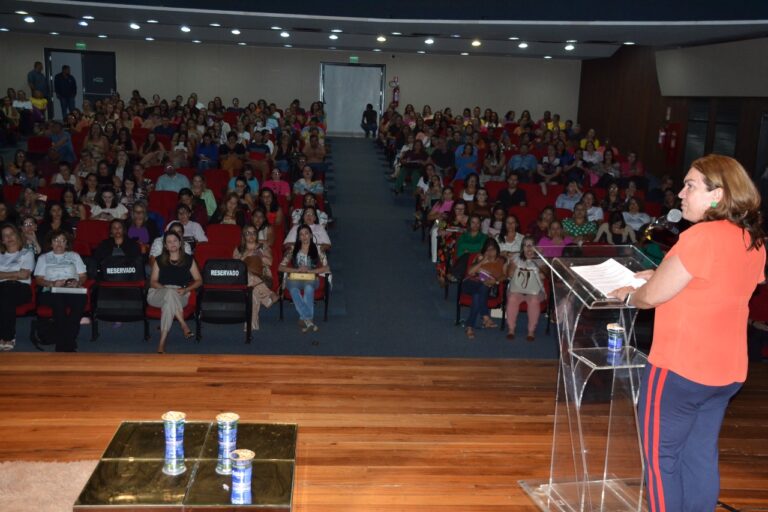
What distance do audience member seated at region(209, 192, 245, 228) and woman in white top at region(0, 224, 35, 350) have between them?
7.33 ft

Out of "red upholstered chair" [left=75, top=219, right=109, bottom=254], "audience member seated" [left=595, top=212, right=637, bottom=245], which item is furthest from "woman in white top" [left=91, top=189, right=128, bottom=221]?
"audience member seated" [left=595, top=212, right=637, bottom=245]

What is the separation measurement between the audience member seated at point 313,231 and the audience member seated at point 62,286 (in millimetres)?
2000

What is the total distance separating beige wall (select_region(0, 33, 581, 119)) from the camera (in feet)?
67.4

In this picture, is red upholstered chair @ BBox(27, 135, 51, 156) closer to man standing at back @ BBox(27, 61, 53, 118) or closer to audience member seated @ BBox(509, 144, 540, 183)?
man standing at back @ BBox(27, 61, 53, 118)

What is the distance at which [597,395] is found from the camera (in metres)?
3.12

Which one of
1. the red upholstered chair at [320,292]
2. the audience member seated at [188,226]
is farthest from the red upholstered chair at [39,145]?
the red upholstered chair at [320,292]

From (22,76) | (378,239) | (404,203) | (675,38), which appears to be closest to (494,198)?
(378,239)

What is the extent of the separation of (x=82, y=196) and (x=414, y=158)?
577 centimetres

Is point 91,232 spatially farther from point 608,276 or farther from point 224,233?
point 608,276

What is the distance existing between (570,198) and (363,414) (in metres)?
6.65

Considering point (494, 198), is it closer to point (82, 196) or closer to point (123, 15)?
point (82, 196)

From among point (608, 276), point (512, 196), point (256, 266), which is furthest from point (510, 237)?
point (608, 276)

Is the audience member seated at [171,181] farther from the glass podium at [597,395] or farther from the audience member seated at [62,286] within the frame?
the glass podium at [597,395]

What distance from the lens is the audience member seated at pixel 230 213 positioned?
872 cm
